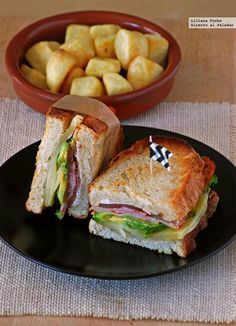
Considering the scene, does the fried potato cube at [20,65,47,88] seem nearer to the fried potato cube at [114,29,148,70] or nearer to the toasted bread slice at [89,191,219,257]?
the fried potato cube at [114,29,148,70]

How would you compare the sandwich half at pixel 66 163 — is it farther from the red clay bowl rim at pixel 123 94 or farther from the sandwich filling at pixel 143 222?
the red clay bowl rim at pixel 123 94

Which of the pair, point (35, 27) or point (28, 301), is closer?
point (28, 301)

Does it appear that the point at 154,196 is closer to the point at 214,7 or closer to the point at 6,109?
the point at 6,109

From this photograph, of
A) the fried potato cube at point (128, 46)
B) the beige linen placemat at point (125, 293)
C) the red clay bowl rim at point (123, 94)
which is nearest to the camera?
the beige linen placemat at point (125, 293)

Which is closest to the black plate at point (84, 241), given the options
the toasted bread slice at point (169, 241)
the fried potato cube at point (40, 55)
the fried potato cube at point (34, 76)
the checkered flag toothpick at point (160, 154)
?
the toasted bread slice at point (169, 241)

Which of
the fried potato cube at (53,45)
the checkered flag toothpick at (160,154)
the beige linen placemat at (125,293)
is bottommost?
the beige linen placemat at (125,293)

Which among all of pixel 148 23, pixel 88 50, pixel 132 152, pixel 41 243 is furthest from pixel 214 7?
pixel 41 243

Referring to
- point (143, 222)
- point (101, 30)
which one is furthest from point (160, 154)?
point (101, 30)
